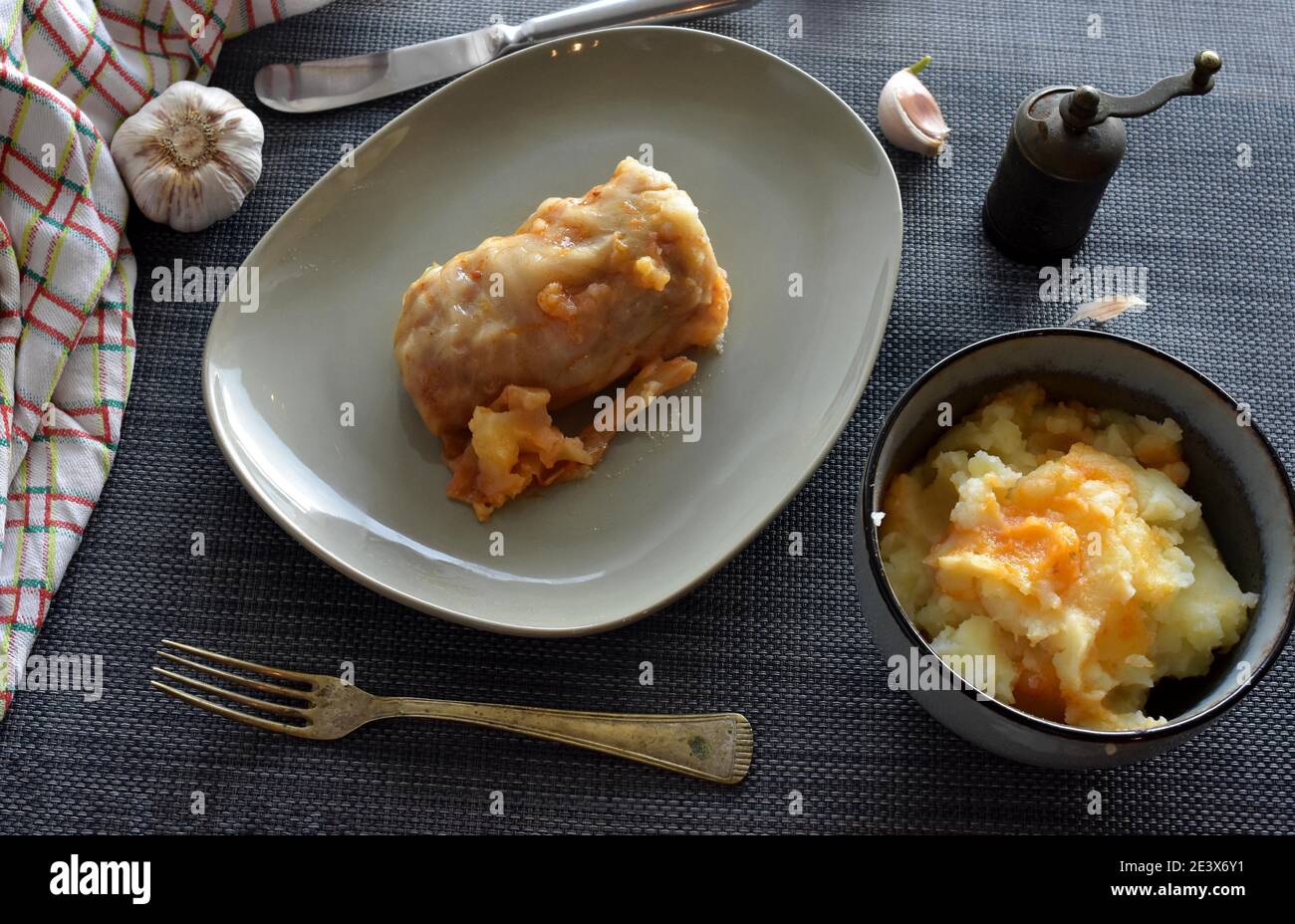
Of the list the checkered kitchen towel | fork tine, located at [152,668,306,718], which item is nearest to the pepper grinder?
fork tine, located at [152,668,306,718]

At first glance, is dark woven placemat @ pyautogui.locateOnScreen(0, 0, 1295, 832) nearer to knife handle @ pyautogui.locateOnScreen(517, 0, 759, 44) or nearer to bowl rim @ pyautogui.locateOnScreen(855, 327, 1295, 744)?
bowl rim @ pyautogui.locateOnScreen(855, 327, 1295, 744)

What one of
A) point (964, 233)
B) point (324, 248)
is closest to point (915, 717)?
point (964, 233)

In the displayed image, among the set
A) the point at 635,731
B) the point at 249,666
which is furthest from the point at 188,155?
the point at 635,731

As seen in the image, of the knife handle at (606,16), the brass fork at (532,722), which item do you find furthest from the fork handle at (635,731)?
the knife handle at (606,16)

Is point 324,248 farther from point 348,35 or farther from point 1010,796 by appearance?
point 1010,796

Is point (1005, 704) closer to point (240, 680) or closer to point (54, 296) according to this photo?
point (240, 680)

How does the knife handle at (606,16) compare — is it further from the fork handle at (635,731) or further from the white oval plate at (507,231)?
the fork handle at (635,731)
